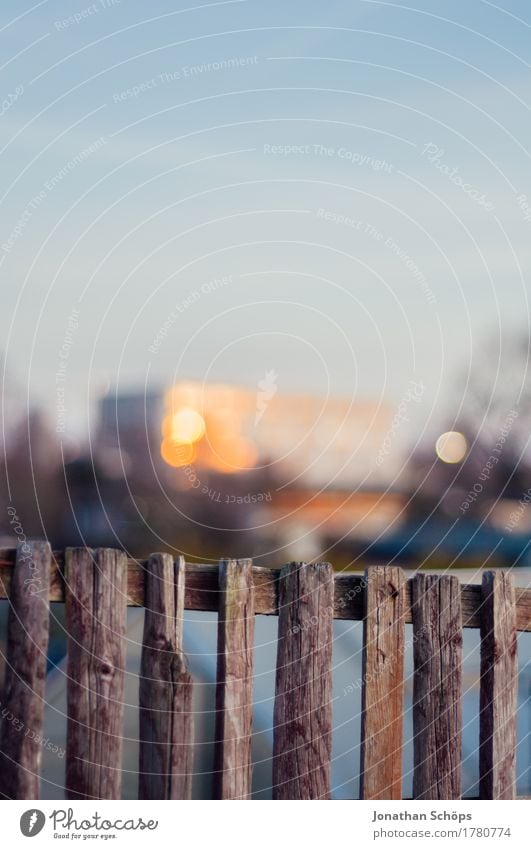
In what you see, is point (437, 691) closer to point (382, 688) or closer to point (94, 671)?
point (382, 688)

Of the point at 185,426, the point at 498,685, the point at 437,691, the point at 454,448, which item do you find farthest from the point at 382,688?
the point at 454,448

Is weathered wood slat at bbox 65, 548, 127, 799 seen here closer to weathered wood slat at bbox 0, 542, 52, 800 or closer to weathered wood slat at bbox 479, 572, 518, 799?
weathered wood slat at bbox 0, 542, 52, 800

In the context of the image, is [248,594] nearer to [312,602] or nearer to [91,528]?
[312,602]

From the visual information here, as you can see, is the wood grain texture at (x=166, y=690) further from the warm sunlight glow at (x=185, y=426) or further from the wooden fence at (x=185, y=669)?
the warm sunlight glow at (x=185, y=426)

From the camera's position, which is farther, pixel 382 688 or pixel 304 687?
pixel 382 688

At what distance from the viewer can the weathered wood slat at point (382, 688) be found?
14.0ft

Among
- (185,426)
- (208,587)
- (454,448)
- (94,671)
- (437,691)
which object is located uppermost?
(454,448)

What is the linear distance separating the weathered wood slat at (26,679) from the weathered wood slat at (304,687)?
0.92 meters

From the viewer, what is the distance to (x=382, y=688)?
429 centimetres

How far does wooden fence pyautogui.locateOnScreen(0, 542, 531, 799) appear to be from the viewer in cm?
388

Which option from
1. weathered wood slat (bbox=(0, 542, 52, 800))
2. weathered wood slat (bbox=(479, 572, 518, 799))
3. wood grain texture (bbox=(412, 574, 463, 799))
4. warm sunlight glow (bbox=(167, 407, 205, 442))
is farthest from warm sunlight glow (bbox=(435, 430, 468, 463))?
weathered wood slat (bbox=(0, 542, 52, 800))

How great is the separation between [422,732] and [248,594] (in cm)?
104

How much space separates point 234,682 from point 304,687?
12.4 inches

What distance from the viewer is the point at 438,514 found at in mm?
26875
